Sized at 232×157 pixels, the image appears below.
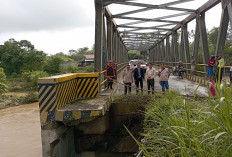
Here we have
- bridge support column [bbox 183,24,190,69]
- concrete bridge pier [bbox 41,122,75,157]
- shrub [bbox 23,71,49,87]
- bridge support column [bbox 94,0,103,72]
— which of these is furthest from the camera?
shrub [bbox 23,71,49,87]

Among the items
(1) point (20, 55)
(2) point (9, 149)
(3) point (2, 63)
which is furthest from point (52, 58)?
(2) point (9, 149)

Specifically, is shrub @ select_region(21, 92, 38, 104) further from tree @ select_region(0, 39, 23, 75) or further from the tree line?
tree @ select_region(0, 39, 23, 75)

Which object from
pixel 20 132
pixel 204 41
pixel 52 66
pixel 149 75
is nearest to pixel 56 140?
pixel 149 75

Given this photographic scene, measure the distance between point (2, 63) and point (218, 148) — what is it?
45331mm

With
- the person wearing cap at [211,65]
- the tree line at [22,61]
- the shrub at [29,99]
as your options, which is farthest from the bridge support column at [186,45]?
the tree line at [22,61]

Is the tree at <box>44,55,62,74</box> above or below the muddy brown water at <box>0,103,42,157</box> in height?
above

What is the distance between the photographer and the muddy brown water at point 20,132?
371 inches

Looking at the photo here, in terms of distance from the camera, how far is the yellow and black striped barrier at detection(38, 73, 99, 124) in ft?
14.5

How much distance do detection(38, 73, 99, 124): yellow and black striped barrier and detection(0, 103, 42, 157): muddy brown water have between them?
4860 mm

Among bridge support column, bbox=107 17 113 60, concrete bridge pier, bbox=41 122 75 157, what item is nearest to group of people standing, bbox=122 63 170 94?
concrete bridge pier, bbox=41 122 75 157

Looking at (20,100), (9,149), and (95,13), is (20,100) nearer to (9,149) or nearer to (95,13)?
(9,149)

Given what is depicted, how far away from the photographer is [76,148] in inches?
217

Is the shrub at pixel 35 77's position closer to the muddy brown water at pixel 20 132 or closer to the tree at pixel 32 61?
the tree at pixel 32 61

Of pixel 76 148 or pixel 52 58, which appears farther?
pixel 52 58
